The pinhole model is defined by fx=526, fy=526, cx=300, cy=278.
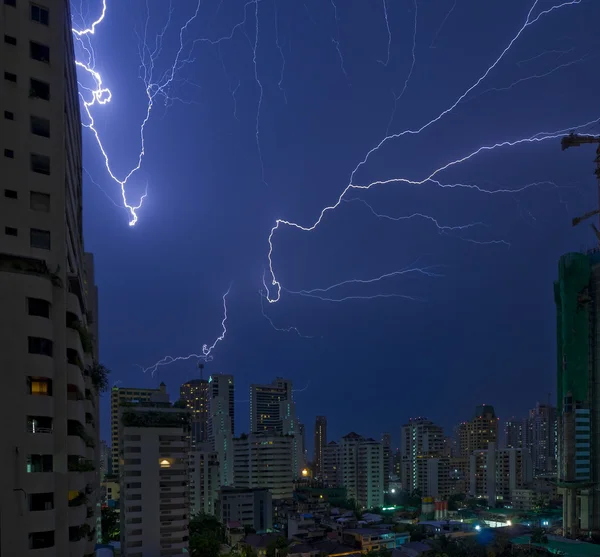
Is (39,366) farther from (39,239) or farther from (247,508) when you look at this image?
(247,508)

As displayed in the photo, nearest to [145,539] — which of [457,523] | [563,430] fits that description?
[457,523]

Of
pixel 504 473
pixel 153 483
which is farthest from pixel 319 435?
→ pixel 153 483

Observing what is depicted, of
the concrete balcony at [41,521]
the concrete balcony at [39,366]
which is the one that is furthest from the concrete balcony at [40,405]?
the concrete balcony at [41,521]

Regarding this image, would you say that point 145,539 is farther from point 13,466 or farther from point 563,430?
point 563,430

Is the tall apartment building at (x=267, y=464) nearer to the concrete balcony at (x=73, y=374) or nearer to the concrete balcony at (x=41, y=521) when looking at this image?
the concrete balcony at (x=73, y=374)

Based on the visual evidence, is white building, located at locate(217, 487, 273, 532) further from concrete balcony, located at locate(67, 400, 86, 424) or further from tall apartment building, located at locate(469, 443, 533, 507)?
concrete balcony, located at locate(67, 400, 86, 424)
